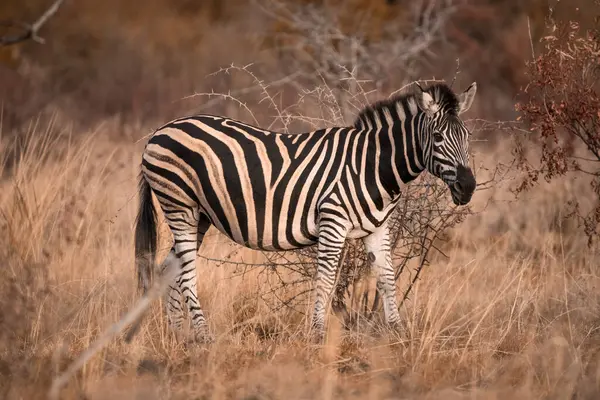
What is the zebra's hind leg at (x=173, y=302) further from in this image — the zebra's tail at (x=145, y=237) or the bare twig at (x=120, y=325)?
the bare twig at (x=120, y=325)

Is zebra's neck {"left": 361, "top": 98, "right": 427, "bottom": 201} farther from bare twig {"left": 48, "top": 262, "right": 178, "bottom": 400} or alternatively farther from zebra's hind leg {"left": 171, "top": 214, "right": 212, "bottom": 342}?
bare twig {"left": 48, "top": 262, "right": 178, "bottom": 400}

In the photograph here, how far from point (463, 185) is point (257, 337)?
69.7 inches

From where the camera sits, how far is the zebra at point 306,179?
6.35 meters

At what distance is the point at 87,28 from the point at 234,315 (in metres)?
18.8

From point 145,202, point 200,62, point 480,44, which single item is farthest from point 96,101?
point 145,202

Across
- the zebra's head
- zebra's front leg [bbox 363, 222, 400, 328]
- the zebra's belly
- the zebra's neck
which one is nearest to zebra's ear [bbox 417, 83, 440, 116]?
the zebra's head

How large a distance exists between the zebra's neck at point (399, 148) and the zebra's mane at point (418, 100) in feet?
0.11

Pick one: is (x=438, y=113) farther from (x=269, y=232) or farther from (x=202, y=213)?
(x=202, y=213)

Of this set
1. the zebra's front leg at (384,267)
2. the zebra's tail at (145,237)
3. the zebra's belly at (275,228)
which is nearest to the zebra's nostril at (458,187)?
the zebra's front leg at (384,267)

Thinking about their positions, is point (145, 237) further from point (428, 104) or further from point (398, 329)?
point (428, 104)

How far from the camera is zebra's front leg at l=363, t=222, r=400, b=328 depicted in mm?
6637

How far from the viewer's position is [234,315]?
23.3ft

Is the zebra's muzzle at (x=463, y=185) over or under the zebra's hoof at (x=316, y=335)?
over

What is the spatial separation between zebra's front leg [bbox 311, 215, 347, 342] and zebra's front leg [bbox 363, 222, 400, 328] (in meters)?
0.36
